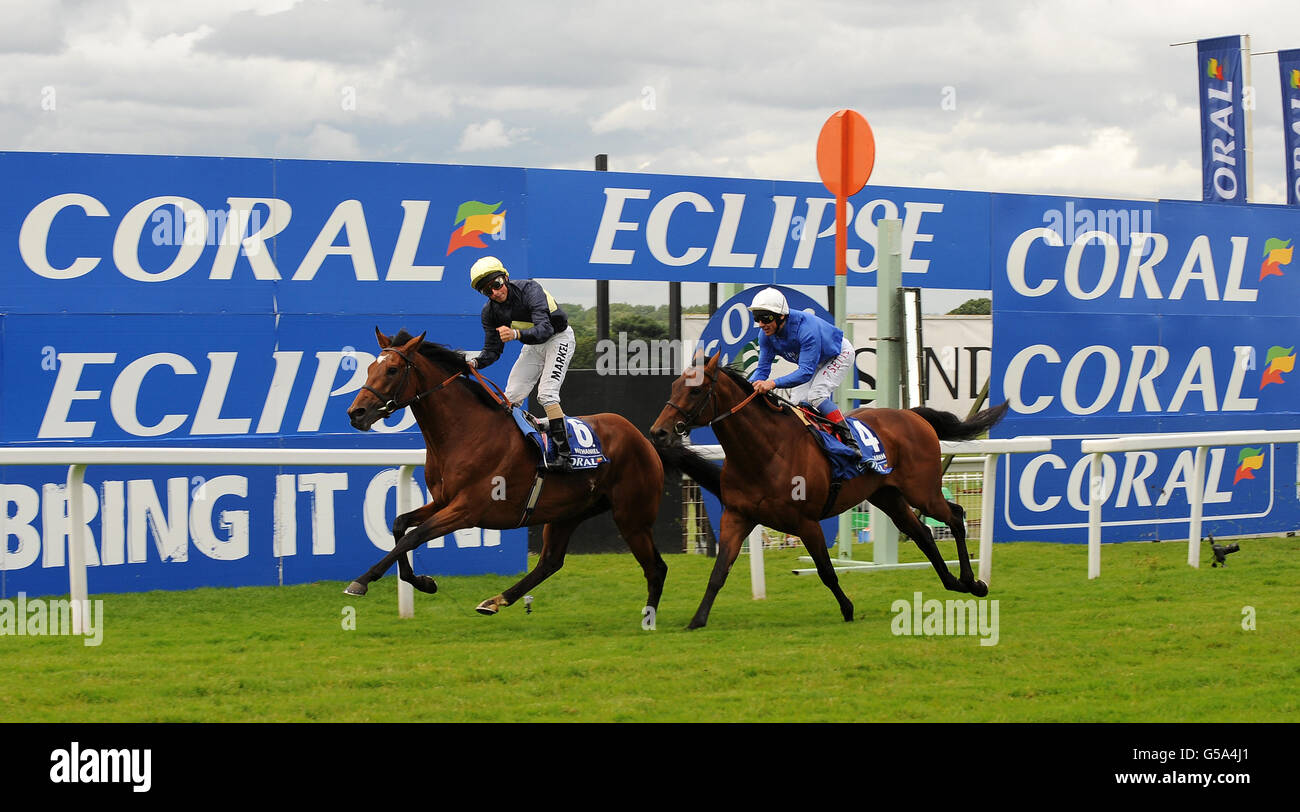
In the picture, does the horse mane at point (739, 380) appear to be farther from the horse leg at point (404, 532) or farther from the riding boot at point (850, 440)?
the horse leg at point (404, 532)

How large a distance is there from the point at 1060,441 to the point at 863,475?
4569 mm

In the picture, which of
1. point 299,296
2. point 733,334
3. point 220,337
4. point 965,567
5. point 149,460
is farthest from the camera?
point 733,334

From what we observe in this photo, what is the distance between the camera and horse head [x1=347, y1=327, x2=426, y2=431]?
6.79 meters

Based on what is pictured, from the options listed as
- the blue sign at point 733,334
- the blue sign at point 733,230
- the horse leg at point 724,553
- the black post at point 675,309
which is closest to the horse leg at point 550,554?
the horse leg at point 724,553

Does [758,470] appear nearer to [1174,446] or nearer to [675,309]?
[1174,446]

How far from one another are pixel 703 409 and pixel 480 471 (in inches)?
46.7

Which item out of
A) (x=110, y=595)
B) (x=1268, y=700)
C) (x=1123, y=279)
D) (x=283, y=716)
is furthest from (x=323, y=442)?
(x=1123, y=279)

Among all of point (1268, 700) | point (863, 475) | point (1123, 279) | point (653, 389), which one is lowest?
point (1268, 700)

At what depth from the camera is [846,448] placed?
791cm

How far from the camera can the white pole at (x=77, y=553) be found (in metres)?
6.97

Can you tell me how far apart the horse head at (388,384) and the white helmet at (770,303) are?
6.42 feet

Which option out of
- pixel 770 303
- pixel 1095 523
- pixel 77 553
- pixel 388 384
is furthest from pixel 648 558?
pixel 1095 523
